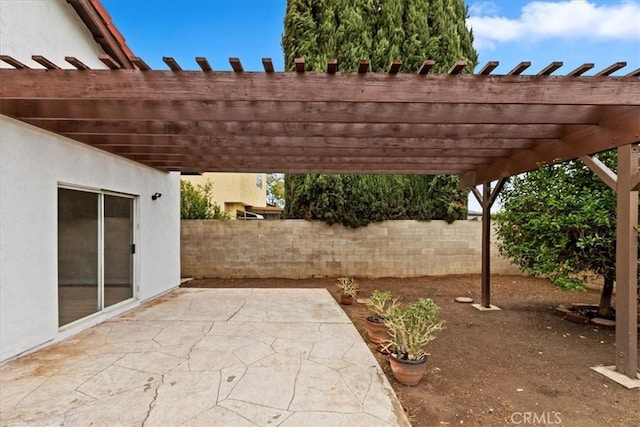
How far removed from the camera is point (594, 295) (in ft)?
28.8

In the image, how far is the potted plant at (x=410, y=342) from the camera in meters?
3.72

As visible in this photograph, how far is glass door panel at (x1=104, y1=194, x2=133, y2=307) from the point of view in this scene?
6020 millimetres

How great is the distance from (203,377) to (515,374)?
3.66 metres

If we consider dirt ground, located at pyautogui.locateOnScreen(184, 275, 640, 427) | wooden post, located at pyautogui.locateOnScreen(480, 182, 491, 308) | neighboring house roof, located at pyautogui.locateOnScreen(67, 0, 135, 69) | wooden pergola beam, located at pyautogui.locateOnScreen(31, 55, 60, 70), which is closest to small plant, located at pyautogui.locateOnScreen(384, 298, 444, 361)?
dirt ground, located at pyautogui.locateOnScreen(184, 275, 640, 427)

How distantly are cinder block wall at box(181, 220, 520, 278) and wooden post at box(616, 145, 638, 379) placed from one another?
7021mm

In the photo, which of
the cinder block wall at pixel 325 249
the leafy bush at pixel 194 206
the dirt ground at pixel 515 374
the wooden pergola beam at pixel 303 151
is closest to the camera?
the dirt ground at pixel 515 374

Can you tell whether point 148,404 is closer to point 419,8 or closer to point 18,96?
point 18,96

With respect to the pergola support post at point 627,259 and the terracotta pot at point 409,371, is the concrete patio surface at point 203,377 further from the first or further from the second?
the pergola support post at point 627,259

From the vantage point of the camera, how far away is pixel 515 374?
409 cm

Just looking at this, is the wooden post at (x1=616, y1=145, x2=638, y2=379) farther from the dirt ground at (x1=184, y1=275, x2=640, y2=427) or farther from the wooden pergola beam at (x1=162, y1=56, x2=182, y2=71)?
the wooden pergola beam at (x1=162, y1=56, x2=182, y2=71)

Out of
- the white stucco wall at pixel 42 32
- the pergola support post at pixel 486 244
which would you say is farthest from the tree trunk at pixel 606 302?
the white stucco wall at pixel 42 32

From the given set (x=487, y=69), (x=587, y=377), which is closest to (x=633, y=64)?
(x=487, y=69)

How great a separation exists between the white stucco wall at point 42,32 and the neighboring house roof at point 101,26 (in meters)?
0.10

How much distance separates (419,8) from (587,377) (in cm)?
1222
